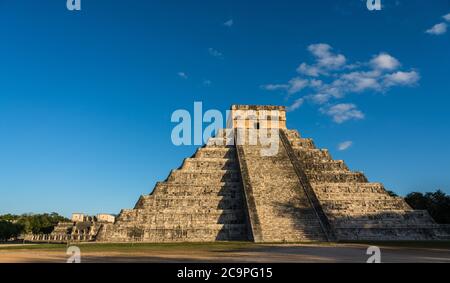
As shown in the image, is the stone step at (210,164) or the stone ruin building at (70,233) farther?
the stone ruin building at (70,233)

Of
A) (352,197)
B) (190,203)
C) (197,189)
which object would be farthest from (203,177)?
(352,197)

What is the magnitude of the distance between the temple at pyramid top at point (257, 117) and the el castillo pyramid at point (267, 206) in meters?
5.34

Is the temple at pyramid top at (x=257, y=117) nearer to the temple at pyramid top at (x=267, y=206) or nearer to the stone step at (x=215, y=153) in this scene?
the stone step at (x=215, y=153)

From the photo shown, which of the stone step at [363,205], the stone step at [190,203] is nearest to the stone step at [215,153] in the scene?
the stone step at [190,203]

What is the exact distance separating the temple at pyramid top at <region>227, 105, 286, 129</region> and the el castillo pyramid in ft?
17.5

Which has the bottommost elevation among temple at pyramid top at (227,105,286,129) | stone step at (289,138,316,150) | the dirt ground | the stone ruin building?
the stone ruin building

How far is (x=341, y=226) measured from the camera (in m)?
25.4

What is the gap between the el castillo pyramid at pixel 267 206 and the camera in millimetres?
24969

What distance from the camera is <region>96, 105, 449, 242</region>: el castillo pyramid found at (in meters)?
25.0

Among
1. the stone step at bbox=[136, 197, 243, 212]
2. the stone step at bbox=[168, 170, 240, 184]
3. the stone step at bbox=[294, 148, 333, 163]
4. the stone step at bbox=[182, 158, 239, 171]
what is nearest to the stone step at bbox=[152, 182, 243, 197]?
the stone step at bbox=[168, 170, 240, 184]

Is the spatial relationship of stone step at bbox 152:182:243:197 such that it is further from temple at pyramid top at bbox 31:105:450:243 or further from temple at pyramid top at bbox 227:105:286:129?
temple at pyramid top at bbox 227:105:286:129

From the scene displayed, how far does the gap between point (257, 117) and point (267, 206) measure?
14052 millimetres

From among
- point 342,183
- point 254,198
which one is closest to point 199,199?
point 254,198
